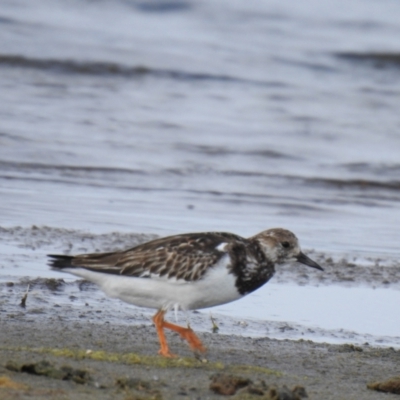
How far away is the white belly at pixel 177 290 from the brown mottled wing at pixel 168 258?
0.03 metres

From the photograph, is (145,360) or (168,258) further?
(168,258)

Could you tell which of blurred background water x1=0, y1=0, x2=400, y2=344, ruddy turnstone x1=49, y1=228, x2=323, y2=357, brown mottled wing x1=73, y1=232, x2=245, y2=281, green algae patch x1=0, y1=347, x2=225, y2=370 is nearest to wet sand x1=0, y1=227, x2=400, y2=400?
green algae patch x1=0, y1=347, x2=225, y2=370

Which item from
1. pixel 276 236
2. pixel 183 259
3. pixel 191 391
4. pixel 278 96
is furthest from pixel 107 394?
pixel 278 96

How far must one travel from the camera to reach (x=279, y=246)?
14.1 feet

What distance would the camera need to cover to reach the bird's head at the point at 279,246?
425 cm

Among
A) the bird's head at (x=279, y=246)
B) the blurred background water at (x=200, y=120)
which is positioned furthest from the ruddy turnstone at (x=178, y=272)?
the blurred background water at (x=200, y=120)

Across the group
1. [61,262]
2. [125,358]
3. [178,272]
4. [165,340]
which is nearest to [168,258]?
[178,272]

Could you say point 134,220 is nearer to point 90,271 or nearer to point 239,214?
point 239,214

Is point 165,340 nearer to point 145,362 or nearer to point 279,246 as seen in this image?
point 145,362

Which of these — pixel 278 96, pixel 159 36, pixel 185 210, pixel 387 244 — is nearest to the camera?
pixel 387 244

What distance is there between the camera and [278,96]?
12469 mm

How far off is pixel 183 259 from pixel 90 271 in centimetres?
40

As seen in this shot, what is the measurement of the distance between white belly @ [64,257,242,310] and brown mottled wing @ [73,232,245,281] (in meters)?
0.03

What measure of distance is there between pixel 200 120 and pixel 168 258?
6906 millimetres
